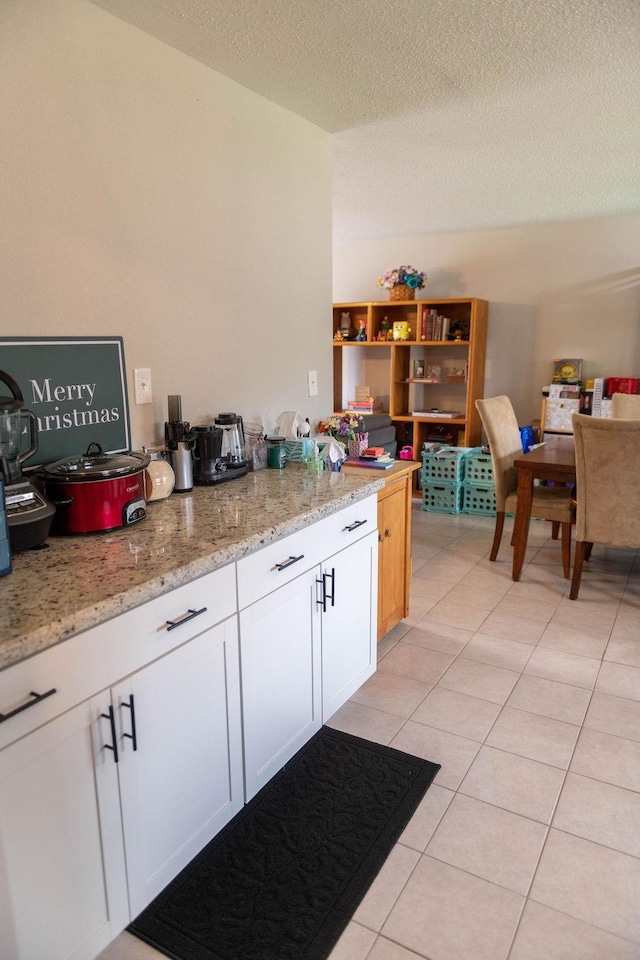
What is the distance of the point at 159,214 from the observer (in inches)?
89.7

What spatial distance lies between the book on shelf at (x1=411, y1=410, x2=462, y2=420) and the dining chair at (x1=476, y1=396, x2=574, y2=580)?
4.33 feet

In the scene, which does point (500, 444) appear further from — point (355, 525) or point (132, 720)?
point (132, 720)

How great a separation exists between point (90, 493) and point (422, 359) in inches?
191

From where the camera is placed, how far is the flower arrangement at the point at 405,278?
573cm

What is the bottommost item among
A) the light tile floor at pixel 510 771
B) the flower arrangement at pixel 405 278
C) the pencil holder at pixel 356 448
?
the light tile floor at pixel 510 771

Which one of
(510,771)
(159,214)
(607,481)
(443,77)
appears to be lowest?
(510,771)

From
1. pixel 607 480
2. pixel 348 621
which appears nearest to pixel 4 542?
pixel 348 621

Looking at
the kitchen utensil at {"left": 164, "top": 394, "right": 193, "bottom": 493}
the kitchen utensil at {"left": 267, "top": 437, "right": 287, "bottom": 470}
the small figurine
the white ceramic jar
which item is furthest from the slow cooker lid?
the small figurine

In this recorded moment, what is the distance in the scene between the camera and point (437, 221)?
17.7 ft

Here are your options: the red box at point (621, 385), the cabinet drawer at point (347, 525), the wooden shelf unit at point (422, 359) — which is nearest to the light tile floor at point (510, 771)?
the cabinet drawer at point (347, 525)

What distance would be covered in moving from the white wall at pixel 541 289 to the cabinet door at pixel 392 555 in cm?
326

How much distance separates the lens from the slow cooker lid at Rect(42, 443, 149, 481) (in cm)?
171

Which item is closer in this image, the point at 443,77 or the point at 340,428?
the point at 443,77

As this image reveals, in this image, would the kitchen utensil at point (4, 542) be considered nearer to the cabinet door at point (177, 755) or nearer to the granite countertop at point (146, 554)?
the granite countertop at point (146, 554)
